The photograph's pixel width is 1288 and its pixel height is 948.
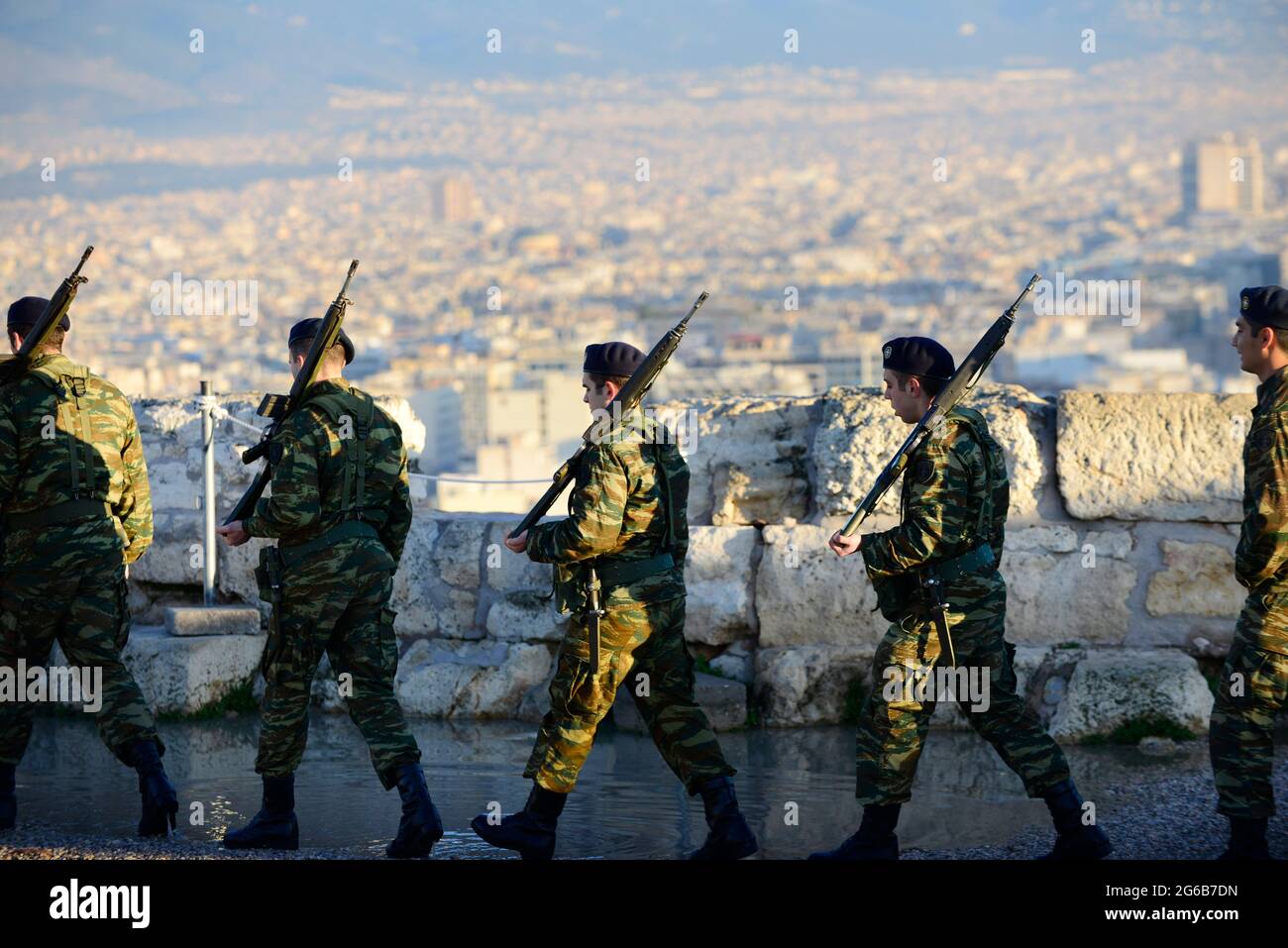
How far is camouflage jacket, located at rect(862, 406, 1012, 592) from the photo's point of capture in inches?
185

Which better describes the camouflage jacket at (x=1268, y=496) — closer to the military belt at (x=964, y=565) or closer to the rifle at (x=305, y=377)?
the military belt at (x=964, y=565)

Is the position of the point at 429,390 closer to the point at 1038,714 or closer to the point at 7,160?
the point at 7,160

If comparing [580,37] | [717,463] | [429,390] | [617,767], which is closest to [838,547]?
[617,767]

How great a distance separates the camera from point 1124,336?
120m

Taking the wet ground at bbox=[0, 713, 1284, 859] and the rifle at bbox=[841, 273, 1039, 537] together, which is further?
the wet ground at bbox=[0, 713, 1284, 859]

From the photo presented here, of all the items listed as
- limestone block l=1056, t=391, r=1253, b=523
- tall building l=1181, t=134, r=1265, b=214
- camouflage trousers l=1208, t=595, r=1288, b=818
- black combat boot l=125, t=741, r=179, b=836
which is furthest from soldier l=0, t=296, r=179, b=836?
tall building l=1181, t=134, r=1265, b=214

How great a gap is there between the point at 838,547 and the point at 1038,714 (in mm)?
2083

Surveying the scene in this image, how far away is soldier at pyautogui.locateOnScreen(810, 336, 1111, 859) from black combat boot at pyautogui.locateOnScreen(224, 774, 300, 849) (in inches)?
60.8

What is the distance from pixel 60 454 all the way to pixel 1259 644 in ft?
11.7

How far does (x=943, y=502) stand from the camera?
4.70 meters

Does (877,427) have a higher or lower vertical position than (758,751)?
higher

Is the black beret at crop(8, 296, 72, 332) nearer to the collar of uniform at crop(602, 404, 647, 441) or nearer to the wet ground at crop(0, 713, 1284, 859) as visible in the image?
the wet ground at crop(0, 713, 1284, 859)

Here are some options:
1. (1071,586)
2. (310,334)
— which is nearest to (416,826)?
(310,334)

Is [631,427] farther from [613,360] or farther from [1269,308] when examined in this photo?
[1269,308]
